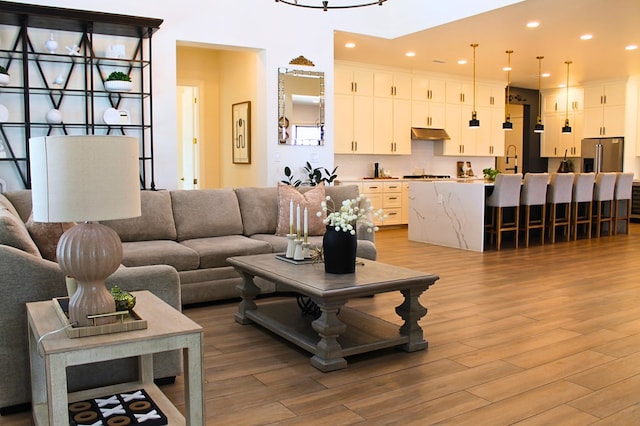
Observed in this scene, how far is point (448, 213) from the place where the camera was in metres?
7.73

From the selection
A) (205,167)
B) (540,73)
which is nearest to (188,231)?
(205,167)

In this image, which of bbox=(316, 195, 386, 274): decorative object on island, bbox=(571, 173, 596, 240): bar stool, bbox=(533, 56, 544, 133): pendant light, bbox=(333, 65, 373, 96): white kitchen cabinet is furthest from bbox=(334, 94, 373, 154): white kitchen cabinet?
bbox=(316, 195, 386, 274): decorative object on island

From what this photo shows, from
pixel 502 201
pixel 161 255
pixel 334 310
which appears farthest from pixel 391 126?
pixel 334 310

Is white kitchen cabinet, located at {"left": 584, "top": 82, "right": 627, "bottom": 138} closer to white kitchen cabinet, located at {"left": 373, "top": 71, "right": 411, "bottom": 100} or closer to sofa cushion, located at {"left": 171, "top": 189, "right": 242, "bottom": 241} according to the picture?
white kitchen cabinet, located at {"left": 373, "top": 71, "right": 411, "bottom": 100}

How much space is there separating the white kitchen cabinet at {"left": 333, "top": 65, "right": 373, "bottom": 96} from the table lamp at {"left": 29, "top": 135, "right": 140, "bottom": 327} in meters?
7.62

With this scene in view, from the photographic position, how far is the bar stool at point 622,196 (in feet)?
29.6

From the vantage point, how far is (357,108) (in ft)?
31.5

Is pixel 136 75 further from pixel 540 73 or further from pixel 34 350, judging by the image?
pixel 540 73

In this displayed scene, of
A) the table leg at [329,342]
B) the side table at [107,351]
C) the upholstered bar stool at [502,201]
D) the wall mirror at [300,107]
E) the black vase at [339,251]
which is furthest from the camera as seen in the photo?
the wall mirror at [300,107]

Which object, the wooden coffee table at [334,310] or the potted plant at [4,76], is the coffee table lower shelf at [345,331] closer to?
the wooden coffee table at [334,310]

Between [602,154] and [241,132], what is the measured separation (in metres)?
7.48

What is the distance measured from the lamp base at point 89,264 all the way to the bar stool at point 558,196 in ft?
23.6

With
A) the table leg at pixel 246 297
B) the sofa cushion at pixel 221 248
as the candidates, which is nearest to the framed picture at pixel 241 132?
the sofa cushion at pixel 221 248

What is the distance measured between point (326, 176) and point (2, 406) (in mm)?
5715
